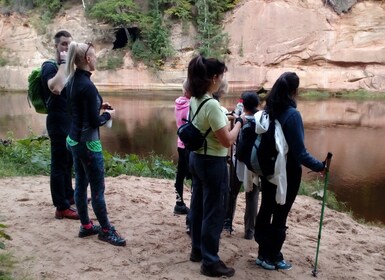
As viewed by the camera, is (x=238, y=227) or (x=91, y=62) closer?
(x=91, y=62)

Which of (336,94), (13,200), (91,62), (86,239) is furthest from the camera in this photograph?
(336,94)

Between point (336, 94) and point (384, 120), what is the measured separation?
7.62m

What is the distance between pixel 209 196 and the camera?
2.87 metres

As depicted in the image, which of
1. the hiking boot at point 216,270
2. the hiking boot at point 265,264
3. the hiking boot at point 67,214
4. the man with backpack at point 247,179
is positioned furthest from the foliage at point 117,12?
the hiking boot at point 216,270

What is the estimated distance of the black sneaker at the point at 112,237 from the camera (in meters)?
3.39

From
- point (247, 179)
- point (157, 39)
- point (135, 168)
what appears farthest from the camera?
point (157, 39)

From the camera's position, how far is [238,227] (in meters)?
4.21

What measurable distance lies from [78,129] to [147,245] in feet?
3.90

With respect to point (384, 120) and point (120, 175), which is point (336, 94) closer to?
point (384, 120)

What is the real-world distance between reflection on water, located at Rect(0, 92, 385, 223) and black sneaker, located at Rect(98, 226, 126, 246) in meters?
4.71

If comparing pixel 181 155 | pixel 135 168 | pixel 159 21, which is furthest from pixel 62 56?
pixel 159 21

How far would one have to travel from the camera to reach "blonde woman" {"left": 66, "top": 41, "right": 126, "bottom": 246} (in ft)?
9.97

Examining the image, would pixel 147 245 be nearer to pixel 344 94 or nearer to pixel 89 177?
pixel 89 177

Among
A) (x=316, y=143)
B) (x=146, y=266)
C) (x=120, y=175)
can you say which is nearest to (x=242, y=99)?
(x=146, y=266)
